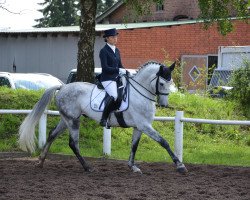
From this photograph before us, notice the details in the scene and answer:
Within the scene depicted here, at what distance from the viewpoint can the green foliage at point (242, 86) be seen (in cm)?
1986

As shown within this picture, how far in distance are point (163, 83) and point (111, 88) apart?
943mm

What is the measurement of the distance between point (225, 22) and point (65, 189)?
9867 mm

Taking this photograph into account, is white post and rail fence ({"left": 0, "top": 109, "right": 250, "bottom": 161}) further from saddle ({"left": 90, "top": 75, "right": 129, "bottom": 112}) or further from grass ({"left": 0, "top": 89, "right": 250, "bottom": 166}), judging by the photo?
saddle ({"left": 90, "top": 75, "right": 129, "bottom": 112})

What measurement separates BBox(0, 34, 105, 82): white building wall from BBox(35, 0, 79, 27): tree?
2945 cm

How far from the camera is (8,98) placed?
63.1 ft

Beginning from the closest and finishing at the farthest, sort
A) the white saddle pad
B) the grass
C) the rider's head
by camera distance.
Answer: the rider's head, the white saddle pad, the grass

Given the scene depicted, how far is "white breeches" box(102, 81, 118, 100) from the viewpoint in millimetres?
12480

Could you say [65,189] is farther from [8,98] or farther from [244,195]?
[8,98]

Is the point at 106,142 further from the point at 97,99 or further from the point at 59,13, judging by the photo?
the point at 59,13

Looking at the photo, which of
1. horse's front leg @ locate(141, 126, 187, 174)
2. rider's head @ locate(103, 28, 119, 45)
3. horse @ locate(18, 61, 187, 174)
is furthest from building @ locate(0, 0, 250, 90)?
horse's front leg @ locate(141, 126, 187, 174)

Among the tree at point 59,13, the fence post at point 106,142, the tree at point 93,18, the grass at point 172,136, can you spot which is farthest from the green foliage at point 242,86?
the tree at point 59,13

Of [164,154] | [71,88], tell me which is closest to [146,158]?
[164,154]

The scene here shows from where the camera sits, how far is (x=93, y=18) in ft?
62.3

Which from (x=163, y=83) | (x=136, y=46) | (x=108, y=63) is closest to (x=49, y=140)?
(x=108, y=63)
